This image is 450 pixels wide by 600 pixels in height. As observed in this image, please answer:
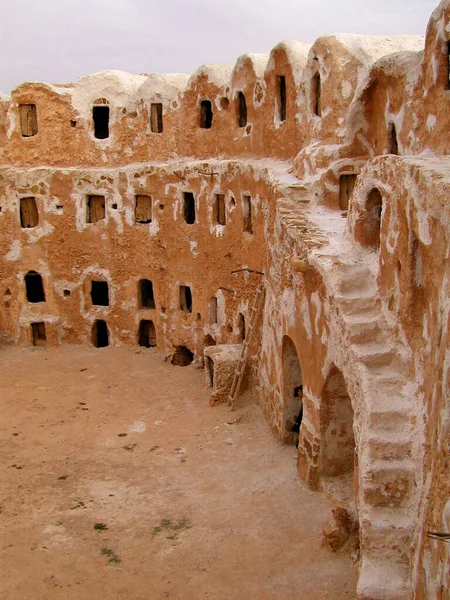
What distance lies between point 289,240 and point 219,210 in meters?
6.66

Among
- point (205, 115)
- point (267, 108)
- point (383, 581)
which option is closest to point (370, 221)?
point (383, 581)

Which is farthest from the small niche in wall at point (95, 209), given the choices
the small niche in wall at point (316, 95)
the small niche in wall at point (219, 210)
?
the small niche in wall at point (316, 95)

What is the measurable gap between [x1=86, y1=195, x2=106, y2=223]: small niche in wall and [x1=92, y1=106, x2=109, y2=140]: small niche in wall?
2.16 m

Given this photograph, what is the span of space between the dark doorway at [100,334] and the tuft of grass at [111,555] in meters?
12.5

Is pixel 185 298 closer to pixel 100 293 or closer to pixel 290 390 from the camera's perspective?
pixel 100 293

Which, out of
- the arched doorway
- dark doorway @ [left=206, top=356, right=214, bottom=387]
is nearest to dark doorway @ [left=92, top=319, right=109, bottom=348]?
dark doorway @ [left=206, top=356, right=214, bottom=387]

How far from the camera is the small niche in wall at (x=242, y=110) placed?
64.0ft

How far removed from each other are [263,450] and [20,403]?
7.60 metres

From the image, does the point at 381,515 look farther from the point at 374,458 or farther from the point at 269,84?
the point at 269,84

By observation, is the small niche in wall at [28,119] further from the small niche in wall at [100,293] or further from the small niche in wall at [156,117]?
the small niche in wall at [100,293]

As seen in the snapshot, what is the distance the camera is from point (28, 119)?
74.6ft

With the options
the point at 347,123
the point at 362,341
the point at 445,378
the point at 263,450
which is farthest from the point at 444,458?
the point at 347,123

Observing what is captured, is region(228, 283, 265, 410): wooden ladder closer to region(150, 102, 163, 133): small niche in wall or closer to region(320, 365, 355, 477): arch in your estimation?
region(320, 365, 355, 477): arch

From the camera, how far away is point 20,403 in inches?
736
